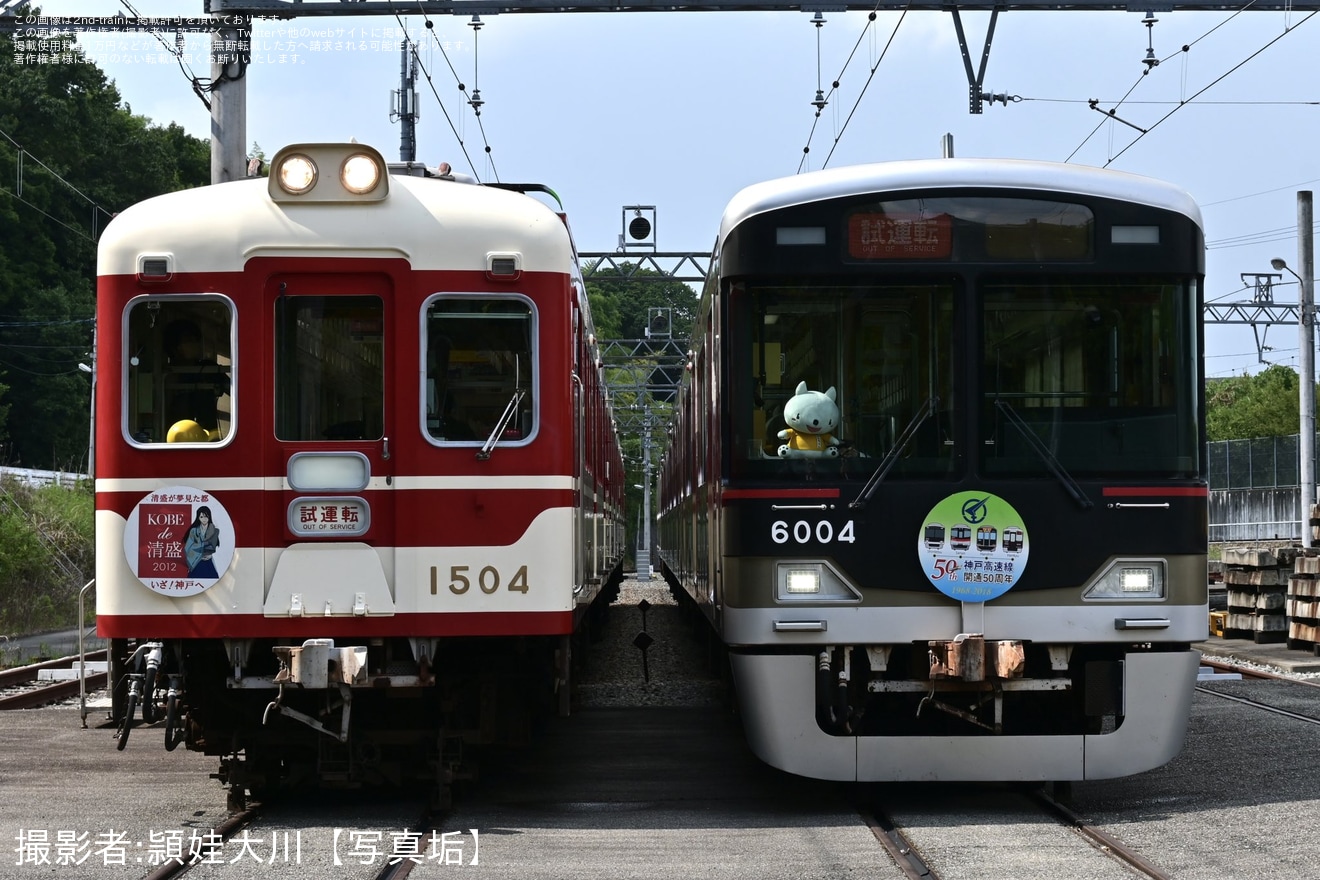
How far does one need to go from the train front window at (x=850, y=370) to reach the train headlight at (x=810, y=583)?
17.0 inches

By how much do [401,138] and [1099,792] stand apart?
13418 mm

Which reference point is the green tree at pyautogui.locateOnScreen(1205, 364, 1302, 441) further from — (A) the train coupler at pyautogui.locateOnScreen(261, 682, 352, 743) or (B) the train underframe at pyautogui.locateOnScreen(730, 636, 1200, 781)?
(A) the train coupler at pyautogui.locateOnScreen(261, 682, 352, 743)

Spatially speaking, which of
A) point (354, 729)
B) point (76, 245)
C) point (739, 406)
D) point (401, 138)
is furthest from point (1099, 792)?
point (76, 245)

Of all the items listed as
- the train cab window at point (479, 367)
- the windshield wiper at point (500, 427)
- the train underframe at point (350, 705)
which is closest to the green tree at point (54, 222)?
the train underframe at point (350, 705)

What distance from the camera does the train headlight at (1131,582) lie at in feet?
24.8

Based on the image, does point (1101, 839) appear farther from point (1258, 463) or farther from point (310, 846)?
point (1258, 463)

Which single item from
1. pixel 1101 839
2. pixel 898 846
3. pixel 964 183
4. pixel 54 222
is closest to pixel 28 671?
pixel 898 846

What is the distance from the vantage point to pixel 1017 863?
21.5ft

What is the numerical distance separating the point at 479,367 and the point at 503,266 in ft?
1.52

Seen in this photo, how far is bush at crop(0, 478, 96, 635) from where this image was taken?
A: 25734 millimetres

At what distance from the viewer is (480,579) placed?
752cm

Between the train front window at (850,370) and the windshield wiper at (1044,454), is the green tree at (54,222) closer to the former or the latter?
the train front window at (850,370)

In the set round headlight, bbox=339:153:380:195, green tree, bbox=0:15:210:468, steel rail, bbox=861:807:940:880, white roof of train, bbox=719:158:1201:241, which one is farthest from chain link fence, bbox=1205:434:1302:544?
green tree, bbox=0:15:210:468

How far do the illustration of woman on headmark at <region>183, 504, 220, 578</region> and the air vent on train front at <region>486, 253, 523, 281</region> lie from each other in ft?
5.32
